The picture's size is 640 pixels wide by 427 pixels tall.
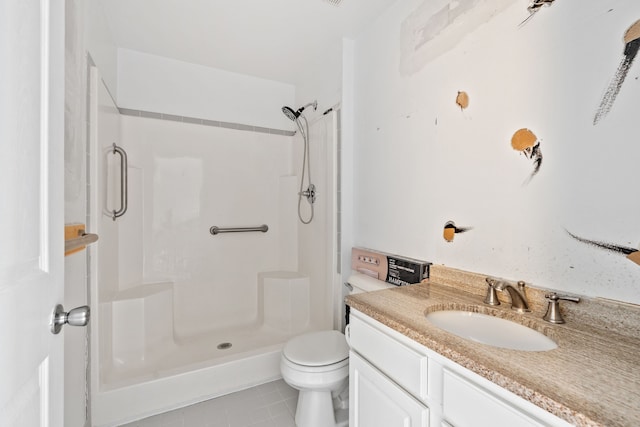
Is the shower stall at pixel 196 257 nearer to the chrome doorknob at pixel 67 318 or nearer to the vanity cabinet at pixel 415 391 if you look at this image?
the vanity cabinet at pixel 415 391

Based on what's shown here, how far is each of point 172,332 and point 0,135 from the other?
220cm

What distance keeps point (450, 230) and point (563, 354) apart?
66cm

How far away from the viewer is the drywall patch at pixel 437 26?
3.79 ft

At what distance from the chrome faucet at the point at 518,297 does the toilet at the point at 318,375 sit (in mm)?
625

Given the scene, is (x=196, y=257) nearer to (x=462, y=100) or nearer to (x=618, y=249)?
(x=462, y=100)

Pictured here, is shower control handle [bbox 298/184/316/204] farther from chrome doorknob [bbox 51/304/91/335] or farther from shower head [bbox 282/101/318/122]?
chrome doorknob [bbox 51/304/91/335]

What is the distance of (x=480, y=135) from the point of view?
1.17 meters

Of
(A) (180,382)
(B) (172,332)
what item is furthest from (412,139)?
(B) (172,332)

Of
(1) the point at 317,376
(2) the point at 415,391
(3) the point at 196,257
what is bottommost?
(1) the point at 317,376

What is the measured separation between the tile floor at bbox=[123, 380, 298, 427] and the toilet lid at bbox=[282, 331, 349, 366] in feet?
1.35

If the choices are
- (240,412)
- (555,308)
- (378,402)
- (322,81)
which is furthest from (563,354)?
(322,81)

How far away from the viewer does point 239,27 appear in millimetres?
1866

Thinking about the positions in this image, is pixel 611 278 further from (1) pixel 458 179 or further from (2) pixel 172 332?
(2) pixel 172 332

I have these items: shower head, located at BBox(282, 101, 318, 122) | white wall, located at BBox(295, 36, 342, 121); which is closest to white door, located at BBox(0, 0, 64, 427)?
white wall, located at BBox(295, 36, 342, 121)
